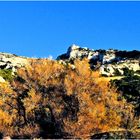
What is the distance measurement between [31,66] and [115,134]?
17451mm

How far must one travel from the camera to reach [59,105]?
44781mm

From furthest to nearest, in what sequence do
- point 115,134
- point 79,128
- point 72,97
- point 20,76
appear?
point 20,76 → point 72,97 → point 79,128 → point 115,134

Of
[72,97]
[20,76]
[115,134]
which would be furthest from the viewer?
[20,76]

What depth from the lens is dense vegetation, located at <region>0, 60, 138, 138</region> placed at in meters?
42.4

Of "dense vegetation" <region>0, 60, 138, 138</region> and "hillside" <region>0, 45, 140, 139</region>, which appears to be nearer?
"hillside" <region>0, 45, 140, 139</region>

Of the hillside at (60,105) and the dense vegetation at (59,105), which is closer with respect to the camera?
the hillside at (60,105)

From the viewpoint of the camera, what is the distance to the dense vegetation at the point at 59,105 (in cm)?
4241

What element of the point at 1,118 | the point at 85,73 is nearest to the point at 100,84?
the point at 85,73

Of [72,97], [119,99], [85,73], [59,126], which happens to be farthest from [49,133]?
[119,99]

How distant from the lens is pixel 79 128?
41219 mm

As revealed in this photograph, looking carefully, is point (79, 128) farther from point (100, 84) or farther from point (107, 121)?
point (100, 84)

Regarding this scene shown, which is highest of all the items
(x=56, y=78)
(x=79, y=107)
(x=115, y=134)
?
(x=56, y=78)

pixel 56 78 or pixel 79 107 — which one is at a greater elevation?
pixel 56 78

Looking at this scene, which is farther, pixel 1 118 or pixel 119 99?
pixel 119 99
